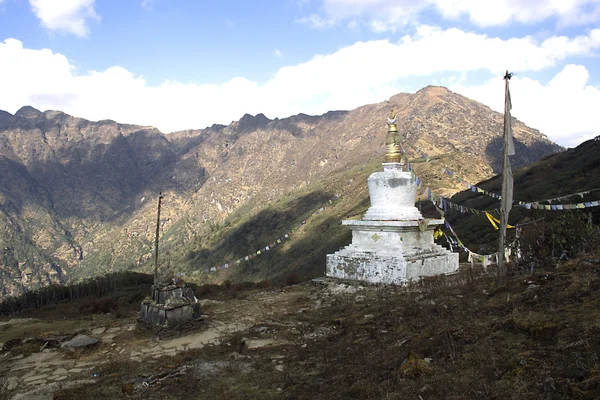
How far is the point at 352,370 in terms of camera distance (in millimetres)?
5766

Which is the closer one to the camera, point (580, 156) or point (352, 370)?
point (352, 370)

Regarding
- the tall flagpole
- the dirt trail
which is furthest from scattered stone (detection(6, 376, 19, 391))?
the tall flagpole

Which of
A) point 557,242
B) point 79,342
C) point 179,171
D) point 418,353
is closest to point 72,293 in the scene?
point 79,342

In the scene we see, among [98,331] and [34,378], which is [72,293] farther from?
[34,378]

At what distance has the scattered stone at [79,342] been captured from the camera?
8421 mm

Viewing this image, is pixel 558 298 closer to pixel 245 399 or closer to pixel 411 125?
pixel 245 399

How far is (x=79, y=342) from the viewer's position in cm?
857

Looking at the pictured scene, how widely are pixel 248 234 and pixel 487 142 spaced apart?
5090cm

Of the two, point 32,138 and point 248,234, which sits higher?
point 32,138

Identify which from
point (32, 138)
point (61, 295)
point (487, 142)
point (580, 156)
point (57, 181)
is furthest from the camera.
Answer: point (32, 138)

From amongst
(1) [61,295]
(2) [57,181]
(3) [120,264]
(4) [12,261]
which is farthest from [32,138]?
(1) [61,295]

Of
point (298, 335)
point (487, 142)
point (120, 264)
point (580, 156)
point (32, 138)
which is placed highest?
point (32, 138)

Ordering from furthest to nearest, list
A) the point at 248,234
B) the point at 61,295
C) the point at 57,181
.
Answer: the point at 57,181 → the point at 248,234 → the point at 61,295

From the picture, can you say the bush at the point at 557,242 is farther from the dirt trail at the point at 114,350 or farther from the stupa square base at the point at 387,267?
the dirt trail at the point at 114,350
